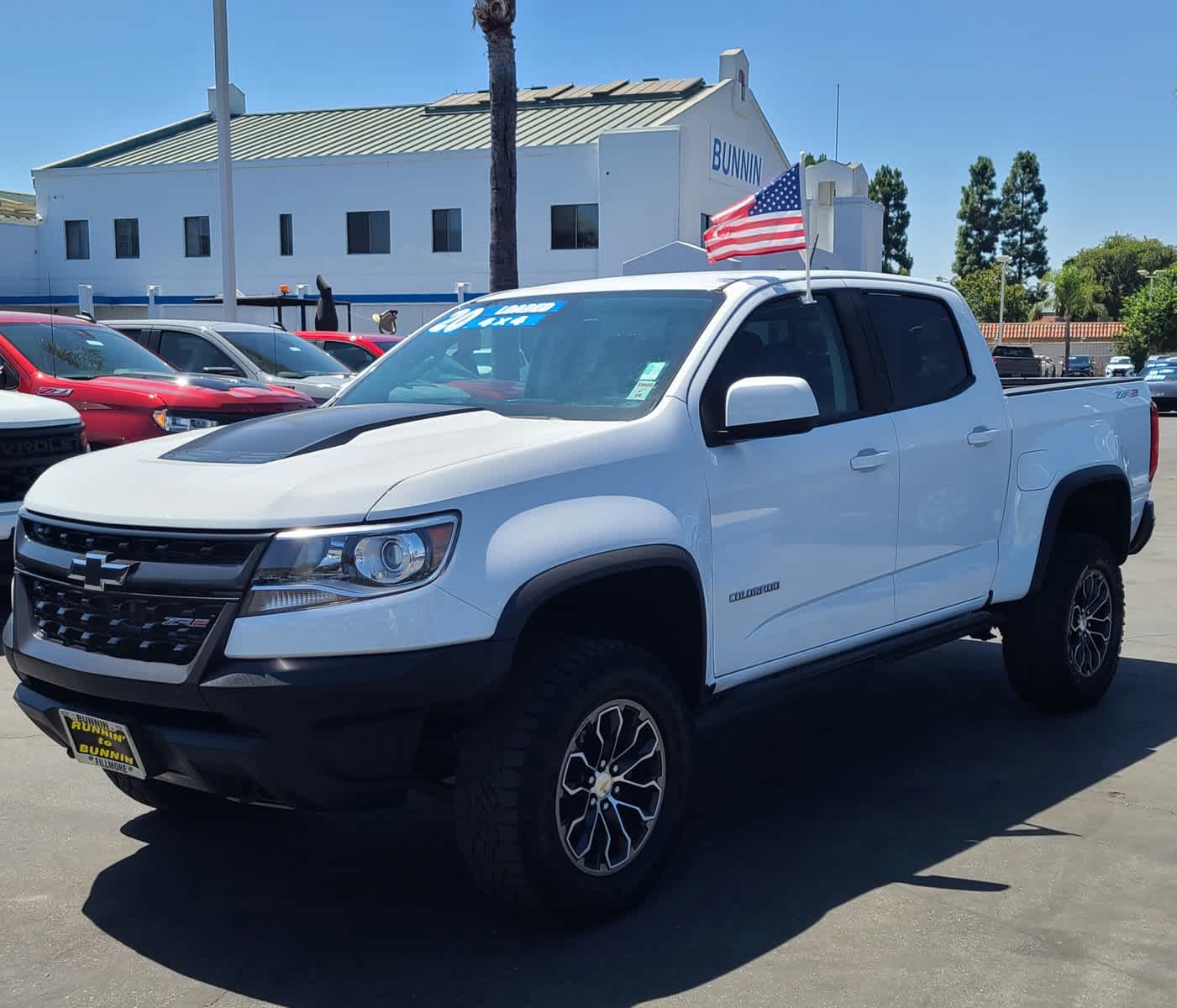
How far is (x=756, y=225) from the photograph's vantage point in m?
6.21

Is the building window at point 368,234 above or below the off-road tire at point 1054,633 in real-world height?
above

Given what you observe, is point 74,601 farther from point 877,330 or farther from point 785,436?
point 877,330

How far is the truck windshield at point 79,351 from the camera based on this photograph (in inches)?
407

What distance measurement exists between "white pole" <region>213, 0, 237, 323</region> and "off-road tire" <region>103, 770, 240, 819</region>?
13373mm

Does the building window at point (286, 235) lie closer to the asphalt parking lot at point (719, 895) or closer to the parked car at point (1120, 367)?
the parked car at point (1120, 367)

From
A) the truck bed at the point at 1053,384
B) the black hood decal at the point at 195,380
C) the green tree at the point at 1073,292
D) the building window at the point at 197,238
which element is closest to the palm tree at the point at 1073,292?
the green tree at the point at 1073,292

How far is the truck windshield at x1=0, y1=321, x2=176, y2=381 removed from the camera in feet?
33.9

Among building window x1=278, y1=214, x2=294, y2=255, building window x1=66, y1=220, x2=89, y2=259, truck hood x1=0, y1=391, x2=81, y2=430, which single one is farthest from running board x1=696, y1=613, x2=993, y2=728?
building window x1=66, y1=220, x2=89, y2=259

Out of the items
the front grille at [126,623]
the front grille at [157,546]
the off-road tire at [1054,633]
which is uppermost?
the front grille at [157,546]

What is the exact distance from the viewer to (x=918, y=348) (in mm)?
5352

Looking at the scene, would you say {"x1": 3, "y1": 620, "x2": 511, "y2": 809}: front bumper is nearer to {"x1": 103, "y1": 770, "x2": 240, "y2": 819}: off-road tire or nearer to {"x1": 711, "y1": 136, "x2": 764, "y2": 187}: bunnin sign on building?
{"x1": 103, "y1": 770, "x2": 240, "y2": 819}: off-road tire

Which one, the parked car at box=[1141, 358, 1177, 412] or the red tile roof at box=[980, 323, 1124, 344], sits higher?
the red tile roof at box=[980, 323, 1124, 344]

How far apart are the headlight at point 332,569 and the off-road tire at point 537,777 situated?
1.52ft

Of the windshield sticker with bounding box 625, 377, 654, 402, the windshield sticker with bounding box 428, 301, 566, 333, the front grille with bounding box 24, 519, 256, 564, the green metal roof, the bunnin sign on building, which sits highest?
the green metal roof
